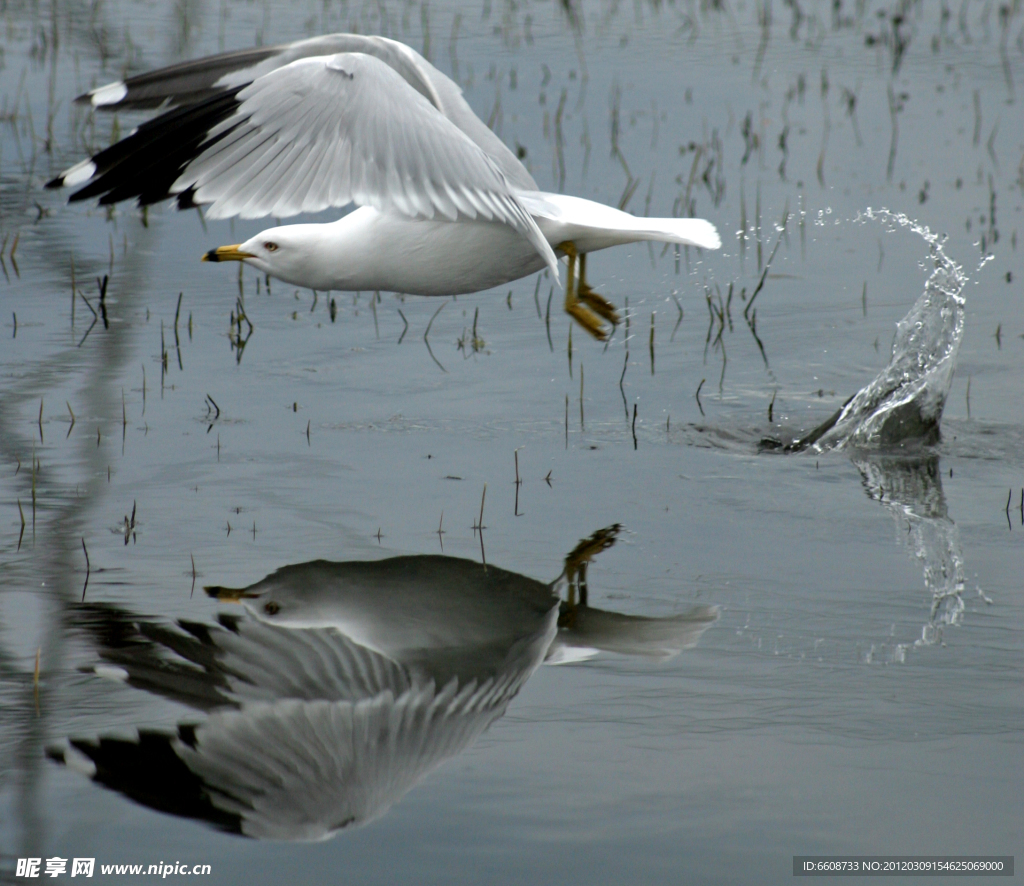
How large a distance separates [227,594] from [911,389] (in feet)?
10.6

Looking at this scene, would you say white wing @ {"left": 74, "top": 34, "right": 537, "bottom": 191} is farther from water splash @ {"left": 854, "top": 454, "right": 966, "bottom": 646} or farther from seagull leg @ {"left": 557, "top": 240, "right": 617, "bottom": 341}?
water splash @ {"left": 854, "top": 454, "right": 966, "bottom": 646}

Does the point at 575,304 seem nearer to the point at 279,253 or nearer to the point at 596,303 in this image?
the point at 596,303

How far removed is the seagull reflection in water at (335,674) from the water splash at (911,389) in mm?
1803

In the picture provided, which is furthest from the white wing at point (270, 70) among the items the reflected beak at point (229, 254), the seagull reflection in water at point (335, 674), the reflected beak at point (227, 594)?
the reflected beak at point (227, 594)

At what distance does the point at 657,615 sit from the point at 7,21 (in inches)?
523

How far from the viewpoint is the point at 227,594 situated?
14.0 ft

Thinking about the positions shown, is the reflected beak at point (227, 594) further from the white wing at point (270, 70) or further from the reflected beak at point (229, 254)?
the white wing at point (270, 70)

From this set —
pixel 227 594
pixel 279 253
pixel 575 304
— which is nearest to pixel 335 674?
pixel 227 594

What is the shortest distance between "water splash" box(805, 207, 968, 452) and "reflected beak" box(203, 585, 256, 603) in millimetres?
2703

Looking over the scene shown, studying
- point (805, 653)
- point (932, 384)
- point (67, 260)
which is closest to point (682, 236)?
point (932, 384)

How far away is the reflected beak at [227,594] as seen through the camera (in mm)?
4227

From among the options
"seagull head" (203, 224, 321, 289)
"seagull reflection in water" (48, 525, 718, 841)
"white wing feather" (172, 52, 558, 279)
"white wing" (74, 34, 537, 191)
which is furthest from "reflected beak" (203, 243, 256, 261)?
"seagull reflection in water" (48, 525, 718, 841)

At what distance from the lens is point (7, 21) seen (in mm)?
15219

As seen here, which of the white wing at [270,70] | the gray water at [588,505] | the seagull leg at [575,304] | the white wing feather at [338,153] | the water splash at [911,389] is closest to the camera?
the gray water at [588,505]
